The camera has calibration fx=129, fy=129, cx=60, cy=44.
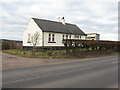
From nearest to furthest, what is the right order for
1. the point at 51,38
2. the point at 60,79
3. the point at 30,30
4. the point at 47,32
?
the point at 60,79
the point at 47,32
the point at 51,38
the point at 30,30

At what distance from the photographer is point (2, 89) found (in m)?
5.98

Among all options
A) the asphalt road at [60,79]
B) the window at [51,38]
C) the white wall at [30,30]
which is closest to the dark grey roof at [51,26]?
the white wall at [30,30]

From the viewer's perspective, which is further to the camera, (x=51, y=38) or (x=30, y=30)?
(x=30, y=30)

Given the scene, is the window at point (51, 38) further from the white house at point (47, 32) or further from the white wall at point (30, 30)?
the white wall at point (30, 30)

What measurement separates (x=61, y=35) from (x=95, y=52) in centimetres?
1024

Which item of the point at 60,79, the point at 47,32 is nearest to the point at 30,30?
the point at 47,32

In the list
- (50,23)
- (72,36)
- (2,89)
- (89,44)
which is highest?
(50,23)

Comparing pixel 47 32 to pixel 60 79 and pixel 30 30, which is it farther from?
pixel 60 79

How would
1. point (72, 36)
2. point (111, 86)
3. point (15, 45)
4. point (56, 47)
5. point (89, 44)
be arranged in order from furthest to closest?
point (15, 45)
point (72, 36)
point (56, 47)
point (89, 44)
point (111, 86)

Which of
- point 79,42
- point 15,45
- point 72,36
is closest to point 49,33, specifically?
point 72,36

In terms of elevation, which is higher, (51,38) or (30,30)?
(30,30)

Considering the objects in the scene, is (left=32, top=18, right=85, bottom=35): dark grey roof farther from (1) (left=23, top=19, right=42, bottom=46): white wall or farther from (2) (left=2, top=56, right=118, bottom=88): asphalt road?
(2) (left=2, top=56, right=118, bottom=88): asphalt road

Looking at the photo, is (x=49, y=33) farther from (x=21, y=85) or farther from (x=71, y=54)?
(x=21, y=85)

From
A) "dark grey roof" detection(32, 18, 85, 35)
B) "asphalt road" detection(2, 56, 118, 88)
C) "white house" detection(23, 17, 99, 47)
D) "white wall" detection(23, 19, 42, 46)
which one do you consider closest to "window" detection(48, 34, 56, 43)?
"white house" detection(23, 17, 99, 47)
